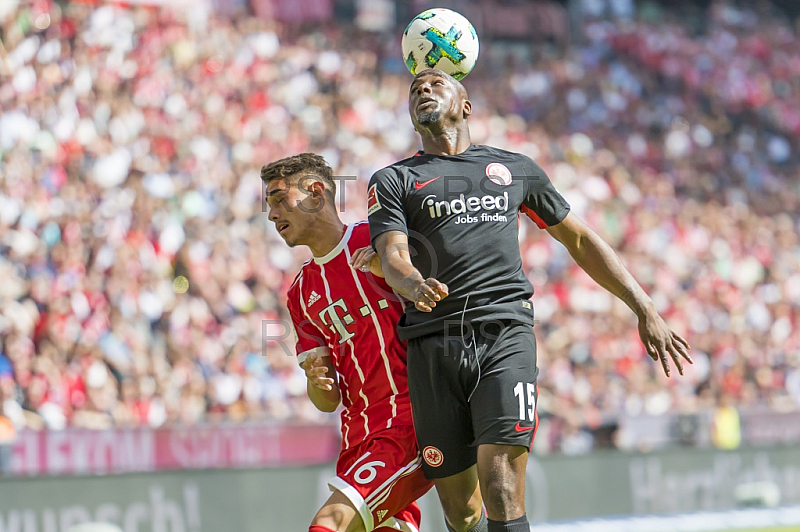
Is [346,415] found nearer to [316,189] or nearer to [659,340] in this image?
[316,189]

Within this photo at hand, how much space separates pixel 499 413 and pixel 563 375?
10.4m

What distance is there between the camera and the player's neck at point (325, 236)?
17.9 ft

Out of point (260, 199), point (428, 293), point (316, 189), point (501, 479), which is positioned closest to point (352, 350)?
point (316, 189)

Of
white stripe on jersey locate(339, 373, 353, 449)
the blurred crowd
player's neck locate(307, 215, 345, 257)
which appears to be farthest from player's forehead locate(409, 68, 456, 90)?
the blurred crowd

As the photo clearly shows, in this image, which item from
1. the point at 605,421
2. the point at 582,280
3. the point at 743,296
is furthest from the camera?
the point at 743,296

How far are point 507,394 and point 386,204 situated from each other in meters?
0.98

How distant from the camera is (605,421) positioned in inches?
541

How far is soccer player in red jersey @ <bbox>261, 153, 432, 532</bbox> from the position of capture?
509 cm

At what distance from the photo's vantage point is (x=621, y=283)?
5.13m

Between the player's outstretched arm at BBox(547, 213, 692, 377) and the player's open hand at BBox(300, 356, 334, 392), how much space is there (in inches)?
49.6

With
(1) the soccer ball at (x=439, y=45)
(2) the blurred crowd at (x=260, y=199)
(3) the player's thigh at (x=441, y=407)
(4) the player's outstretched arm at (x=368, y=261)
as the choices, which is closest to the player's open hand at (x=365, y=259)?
(4) the player's outstretched arm at (x=368, y=261)

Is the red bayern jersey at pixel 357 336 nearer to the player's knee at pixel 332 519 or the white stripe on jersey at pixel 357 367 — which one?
the white stripe on jersey at pixel 357 367

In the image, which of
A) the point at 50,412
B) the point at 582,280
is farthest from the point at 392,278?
the point at 582,280

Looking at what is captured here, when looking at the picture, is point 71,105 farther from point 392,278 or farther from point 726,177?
point 726,177
